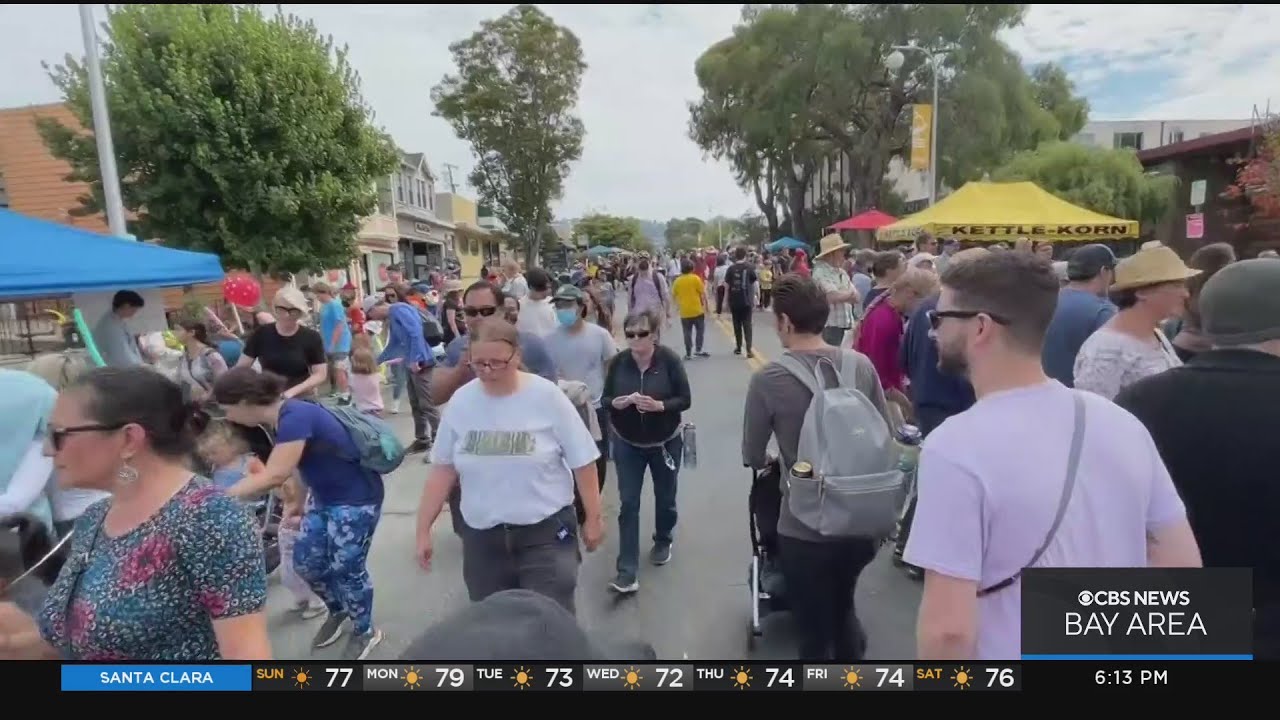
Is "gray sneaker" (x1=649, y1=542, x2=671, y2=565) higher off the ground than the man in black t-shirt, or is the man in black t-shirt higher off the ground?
the man in black t-shirt

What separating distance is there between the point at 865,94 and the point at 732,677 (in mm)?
23335

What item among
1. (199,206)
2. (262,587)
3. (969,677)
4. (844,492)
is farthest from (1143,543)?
(199,206)

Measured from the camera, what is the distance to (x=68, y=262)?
15.1 ft

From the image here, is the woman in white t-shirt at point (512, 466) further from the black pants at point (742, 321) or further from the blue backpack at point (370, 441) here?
the black pants at point (742, 321)

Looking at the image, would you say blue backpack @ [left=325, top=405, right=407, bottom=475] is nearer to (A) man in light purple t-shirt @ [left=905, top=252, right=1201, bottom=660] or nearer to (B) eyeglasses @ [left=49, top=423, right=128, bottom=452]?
(B) eyeglasses @ [left=49, top=423, right=128, bottom=452]

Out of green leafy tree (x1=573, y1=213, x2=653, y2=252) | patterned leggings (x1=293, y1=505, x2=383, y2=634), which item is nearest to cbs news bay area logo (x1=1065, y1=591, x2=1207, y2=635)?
patterned leggings (x1=293, y1=505, x2=383, y2=634)

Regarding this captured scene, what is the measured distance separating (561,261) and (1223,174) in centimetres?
2633

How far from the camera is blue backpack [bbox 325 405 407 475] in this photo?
274 centimetres

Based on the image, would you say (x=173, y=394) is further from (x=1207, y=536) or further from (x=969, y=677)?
(x=1207, y=536)

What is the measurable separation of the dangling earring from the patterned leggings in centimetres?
152

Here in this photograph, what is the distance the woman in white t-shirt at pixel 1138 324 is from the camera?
2.48 metres

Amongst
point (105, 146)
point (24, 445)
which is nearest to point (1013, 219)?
point (24, 445)

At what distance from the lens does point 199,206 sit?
11.2 m

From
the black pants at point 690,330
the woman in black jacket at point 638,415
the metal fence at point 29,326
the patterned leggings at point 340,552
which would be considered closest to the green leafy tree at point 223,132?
the metal fence at point 29,326
